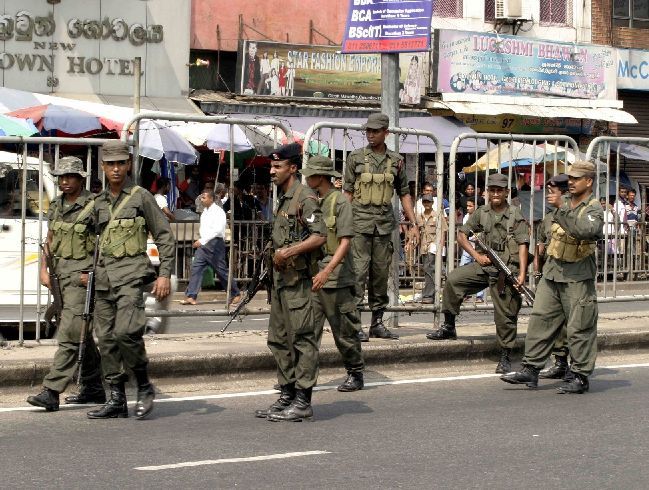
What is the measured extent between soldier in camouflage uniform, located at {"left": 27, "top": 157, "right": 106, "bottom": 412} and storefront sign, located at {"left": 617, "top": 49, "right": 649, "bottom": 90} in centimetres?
2201

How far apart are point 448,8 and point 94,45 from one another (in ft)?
24.3

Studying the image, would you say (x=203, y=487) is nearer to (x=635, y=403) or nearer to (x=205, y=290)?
(x=635, y=403)

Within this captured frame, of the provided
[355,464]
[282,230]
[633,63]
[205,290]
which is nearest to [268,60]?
[633,63]

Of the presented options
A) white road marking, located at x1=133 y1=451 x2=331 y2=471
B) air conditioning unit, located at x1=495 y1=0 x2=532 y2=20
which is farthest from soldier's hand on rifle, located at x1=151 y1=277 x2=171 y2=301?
air conditioning unit, located at x1=495 y1=0 x2=532 y2=20

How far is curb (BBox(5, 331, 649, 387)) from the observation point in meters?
10.2

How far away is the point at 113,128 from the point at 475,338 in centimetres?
931

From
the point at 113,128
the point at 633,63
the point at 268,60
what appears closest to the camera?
the point at 113,128

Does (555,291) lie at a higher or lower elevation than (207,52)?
lower

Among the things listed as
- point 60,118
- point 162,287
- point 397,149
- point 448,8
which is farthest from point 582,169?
point 448,8

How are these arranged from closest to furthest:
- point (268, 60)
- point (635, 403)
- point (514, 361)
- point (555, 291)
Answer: point (635, 403), point (555, 291), point (514, 361), point (268, 60)

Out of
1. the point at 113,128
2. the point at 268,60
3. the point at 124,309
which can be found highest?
the point at 268,60

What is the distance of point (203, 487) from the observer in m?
7.12

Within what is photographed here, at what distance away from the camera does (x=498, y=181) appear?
1158 cm

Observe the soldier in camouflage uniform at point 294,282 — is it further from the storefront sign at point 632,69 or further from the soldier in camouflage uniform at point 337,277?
the storefront sign at point 632,69
